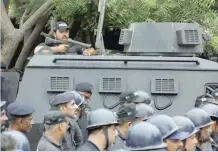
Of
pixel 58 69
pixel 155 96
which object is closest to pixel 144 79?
pixel 155 96

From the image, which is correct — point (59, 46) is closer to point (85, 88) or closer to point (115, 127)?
point (85, 88)

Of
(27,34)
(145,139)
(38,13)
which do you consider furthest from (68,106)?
(27,34)

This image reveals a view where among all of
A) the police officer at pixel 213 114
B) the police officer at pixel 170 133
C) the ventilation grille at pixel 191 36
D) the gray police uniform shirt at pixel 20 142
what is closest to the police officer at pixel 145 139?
the police officer at pixel 170 133

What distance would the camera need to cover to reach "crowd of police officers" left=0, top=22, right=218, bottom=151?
18.6 feet

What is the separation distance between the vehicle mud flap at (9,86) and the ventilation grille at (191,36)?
2332 millimetres

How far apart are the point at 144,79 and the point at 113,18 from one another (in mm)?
6432

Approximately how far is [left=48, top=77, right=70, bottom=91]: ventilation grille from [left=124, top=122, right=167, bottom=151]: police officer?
3.84 m

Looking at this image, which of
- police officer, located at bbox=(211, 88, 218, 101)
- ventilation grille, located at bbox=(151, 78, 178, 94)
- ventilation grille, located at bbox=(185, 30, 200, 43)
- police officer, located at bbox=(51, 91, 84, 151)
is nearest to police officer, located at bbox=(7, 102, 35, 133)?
police officer, located at bbox=(51, 91, 84, 151)

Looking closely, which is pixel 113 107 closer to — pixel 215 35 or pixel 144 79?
pixel 144 79

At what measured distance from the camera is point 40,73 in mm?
9609

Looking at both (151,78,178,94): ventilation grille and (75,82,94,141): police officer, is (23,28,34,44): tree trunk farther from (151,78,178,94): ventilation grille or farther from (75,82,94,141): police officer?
(75,82,94,141): police officer

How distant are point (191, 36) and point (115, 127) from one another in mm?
4302

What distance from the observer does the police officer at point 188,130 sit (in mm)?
6543

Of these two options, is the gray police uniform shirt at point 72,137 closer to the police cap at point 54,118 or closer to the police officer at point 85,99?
the police officer at point 85,99
